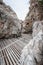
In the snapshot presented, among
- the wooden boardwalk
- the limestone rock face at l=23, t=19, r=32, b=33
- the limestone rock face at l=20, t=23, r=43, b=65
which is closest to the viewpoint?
the limestone rock face at l=20, t=23, r=43, b=65

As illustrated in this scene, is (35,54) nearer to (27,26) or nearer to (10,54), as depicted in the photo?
(10,54)

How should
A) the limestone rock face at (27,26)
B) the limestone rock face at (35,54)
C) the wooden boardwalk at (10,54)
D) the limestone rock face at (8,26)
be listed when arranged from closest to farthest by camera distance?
the limestone rock face at (35,54) → the wooden boardwalk at (10,54) → the limestone rock face at (8,26) → the limestone rock face at (27,26)

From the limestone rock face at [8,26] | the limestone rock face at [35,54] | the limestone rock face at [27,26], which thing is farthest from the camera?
the limestone rock face at [27,26]

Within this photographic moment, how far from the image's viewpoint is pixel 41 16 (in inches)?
521

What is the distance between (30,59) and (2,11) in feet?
36.8

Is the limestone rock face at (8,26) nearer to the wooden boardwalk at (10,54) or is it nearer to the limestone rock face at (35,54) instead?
the wooden boardwalk at (10,54)

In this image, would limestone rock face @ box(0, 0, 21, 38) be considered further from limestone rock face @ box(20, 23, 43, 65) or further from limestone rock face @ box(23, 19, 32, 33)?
limestone rock face @ box(20, 23, 43, 65)

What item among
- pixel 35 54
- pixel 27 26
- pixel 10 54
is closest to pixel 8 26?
pixel 27 26

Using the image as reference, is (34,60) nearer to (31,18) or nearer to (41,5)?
(41,5)

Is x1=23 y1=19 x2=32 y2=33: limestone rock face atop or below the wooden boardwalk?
below

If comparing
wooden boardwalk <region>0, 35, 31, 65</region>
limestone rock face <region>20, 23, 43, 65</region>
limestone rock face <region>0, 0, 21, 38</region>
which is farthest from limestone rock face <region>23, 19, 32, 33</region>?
limestone rock face <region>20, 23, 43, 65</region>

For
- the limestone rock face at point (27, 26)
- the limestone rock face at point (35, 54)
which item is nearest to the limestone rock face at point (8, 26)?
the limestone rock face at point (27, 26)

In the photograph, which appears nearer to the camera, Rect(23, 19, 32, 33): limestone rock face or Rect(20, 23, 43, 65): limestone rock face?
Rect(20, 23, 43, 65): limestone rock face

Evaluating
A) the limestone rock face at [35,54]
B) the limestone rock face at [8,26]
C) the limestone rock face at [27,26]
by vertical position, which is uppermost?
the limestone rock face at [35,54]
